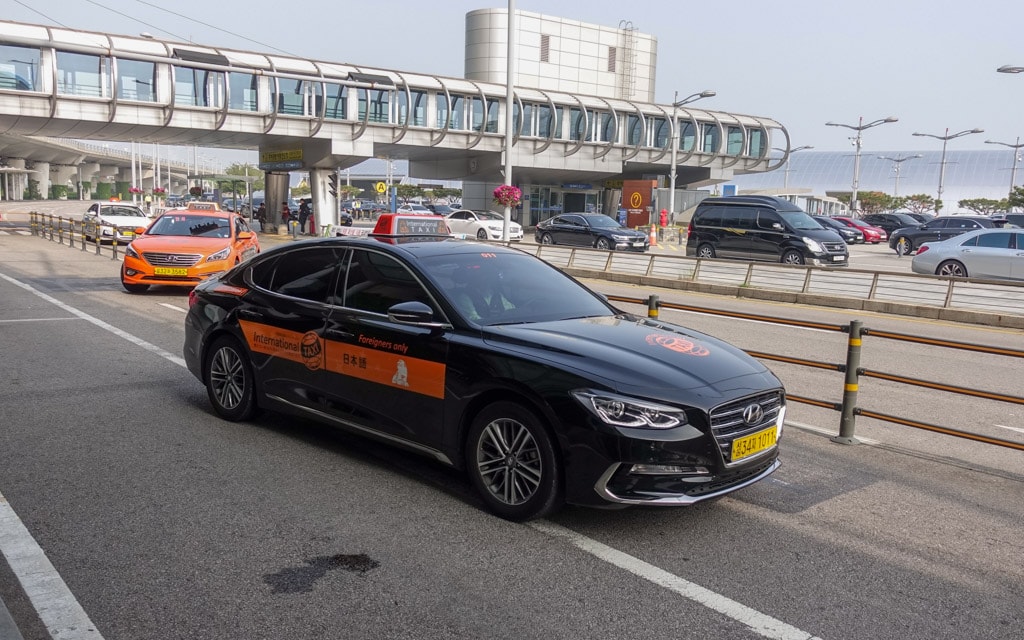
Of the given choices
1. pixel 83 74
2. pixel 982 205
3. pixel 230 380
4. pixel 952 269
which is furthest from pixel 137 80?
pixel 982 205

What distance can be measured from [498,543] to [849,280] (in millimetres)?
16151

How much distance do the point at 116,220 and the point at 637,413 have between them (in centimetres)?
3214

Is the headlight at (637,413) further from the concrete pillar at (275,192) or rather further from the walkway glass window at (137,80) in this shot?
the concrete pillar at (275,192)

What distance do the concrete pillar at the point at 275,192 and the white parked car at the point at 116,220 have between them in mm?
15954

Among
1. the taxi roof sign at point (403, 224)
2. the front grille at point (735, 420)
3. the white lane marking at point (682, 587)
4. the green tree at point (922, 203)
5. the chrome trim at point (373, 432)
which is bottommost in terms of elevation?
the white lane marking at point (682, 587)

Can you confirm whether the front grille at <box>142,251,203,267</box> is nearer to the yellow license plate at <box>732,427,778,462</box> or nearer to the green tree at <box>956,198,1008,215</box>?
the yellow license plate at <box>732,427,778,462</box>

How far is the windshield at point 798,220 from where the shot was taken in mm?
25328

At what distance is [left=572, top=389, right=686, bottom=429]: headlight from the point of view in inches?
173

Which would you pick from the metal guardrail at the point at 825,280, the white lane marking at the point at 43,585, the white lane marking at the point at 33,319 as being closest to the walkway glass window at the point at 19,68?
the metal guardrail at the point at 825,280

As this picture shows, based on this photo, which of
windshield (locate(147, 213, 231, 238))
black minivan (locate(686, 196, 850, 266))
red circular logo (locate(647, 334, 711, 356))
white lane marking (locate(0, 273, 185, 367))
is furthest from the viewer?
black minivan (locate(686, 196, 850, 266))

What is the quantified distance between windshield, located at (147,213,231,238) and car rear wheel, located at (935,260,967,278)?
16.6 m

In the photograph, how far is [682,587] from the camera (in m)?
4.04

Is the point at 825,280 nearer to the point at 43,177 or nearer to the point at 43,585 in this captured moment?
the point at 43,585

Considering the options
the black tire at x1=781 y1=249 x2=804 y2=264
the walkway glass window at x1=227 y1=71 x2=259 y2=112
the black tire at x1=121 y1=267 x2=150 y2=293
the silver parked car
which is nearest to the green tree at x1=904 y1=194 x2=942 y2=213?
the walkway glass window at x1=227 y1=71 x2=259 y2=112
